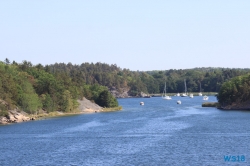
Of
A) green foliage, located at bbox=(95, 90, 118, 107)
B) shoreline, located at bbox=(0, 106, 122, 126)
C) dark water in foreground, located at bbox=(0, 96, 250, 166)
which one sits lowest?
dark water in foreground, located at bbox=(0, 96, 250, 166)

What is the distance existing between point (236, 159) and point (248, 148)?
828cm

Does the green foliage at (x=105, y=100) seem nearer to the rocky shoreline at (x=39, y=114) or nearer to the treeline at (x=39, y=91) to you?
the treeline at (x=39, y=91)

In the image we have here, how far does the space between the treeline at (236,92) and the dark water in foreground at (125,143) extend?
42214 mm

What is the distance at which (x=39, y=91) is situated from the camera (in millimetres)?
130375

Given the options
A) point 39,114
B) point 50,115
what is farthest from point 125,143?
point 50,115

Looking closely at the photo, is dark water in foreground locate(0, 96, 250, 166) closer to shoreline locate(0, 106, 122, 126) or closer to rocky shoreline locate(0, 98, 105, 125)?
rocky shoreline locate(0, 98, 105, 125)

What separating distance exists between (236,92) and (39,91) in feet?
171

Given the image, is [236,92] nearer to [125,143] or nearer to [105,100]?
[105,100]

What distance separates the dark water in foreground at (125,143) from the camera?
52475 mm

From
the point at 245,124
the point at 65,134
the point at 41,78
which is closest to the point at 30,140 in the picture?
the point at 65,134

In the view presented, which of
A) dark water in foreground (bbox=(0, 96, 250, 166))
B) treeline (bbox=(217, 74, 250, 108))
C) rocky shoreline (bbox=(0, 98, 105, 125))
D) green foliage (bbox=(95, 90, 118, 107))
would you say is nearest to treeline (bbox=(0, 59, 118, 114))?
green foliage (bbox=(95, 90, 118, 107))

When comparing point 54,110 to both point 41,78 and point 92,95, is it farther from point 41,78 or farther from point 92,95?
point 92,95

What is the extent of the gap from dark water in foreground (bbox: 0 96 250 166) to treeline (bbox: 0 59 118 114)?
16032mm

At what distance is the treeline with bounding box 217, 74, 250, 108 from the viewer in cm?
13425
